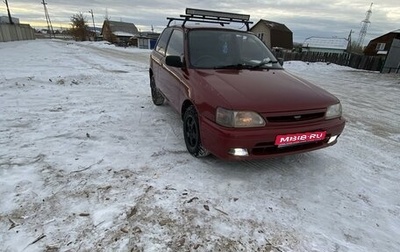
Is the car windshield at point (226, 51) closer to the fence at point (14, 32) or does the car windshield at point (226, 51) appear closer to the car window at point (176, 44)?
the car window at point (176, 44)

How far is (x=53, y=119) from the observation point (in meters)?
5.06

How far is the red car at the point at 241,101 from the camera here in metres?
3.04

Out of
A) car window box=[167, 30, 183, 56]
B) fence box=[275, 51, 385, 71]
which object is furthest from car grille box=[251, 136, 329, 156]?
fence box=[275, 51, 385, 71]

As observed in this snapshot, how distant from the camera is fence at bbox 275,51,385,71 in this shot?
18258mm

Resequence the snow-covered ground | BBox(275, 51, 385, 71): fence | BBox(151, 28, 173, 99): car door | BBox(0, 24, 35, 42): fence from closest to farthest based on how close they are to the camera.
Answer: the snow-covered ground → BBox(151, 28, 173, 99): car door → BBox(275, 51, 385, 71): fence → BBox(0, 24, 35, 42): fence

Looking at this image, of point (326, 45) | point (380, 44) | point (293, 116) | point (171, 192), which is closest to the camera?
point (171, 192)

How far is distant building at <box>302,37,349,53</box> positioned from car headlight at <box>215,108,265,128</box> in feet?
173

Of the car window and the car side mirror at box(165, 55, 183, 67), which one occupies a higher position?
the car window

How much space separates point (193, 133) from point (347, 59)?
20380 millimetres

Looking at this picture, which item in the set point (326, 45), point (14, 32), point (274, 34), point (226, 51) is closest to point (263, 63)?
point (226, 51)

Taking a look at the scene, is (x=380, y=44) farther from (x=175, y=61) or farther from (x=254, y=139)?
(x=254, y=139)

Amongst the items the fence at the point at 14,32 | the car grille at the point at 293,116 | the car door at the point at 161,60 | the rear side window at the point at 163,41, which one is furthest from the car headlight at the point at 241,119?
the fence at the point at 14,32

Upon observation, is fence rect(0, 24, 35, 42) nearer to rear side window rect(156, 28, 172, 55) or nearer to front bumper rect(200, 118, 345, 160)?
rear side window rect(156, 28, 172, 55)

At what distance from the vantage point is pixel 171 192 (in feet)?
9.83
